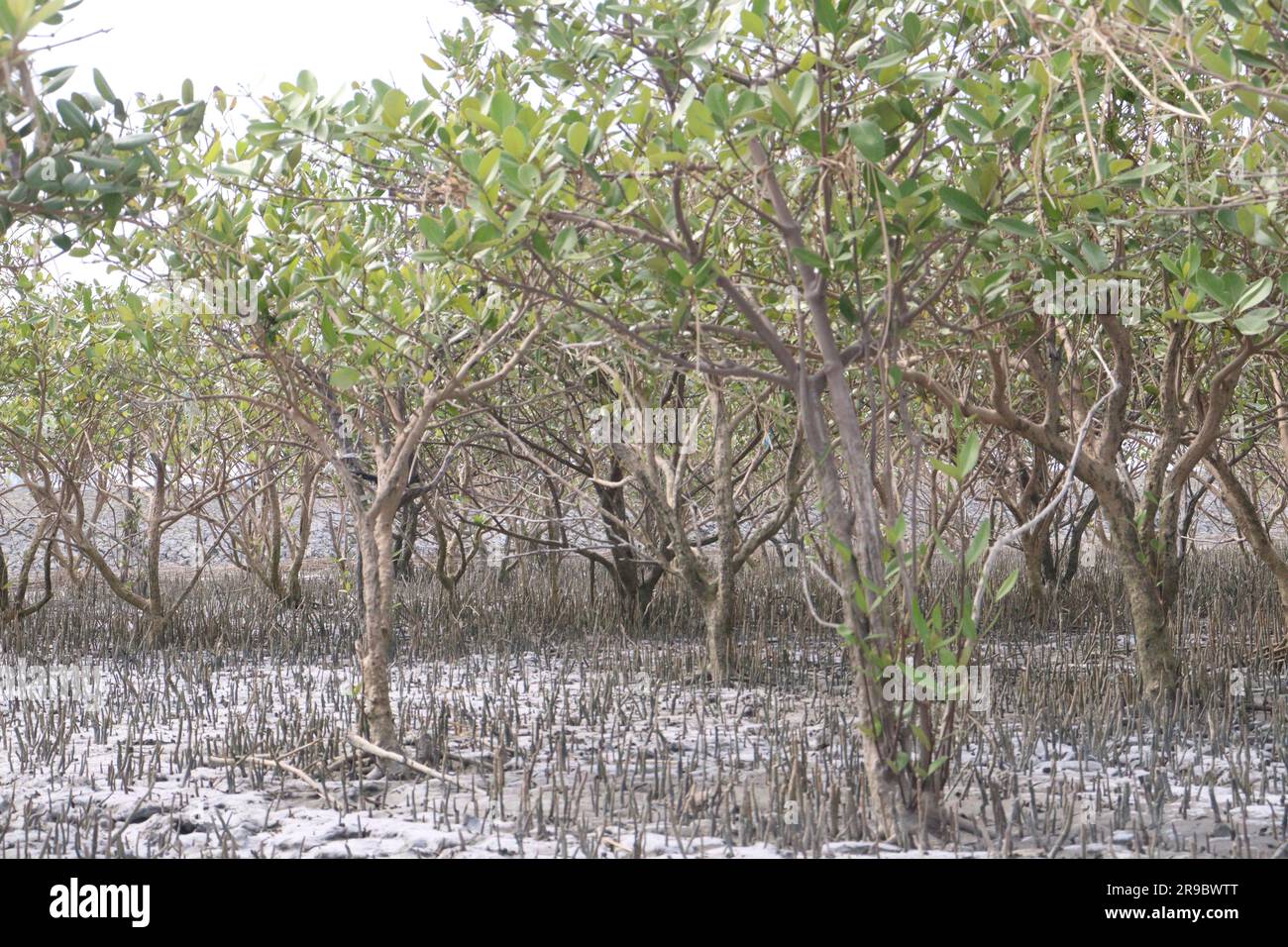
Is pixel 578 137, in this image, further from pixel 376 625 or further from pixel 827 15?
pixel 376 625

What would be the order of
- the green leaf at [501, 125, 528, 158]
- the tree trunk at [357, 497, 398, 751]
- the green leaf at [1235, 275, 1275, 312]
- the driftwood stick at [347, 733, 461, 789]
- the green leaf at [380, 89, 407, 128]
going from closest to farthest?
the green leaf at [501, 125, 528, 158] → the green leaf at [1235, 275, 1275, 312] → the green leaf at [380, 89, 407, 128] → the driftwood stick at [347, 733, 461, 789] → the tree trunk at [357, 497, 398, 751]

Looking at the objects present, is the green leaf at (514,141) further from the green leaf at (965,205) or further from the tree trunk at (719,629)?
the tree trunk at (719,629)

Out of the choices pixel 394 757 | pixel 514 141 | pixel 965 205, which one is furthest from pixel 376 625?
pixel 965 205

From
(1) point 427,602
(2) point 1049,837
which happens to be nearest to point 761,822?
(2) point 1049,837

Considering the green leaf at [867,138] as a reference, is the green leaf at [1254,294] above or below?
below

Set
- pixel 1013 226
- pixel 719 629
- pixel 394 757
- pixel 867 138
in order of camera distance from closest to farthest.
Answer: pixel 867 138
pixel 1013 226
pixel 394 757
pixel 719 629

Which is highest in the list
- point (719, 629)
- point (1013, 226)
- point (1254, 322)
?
point (1013, 226)

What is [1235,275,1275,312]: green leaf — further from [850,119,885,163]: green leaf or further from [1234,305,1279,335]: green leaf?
[850,119,885,163]: green leaf

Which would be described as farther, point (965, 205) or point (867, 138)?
point (965, 205)

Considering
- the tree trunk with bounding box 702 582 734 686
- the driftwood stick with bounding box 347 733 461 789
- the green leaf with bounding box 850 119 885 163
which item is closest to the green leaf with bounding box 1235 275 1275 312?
the green leaf with bounding box 850 119 885 163

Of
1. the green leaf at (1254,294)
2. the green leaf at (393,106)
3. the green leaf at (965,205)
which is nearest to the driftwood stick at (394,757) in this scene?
the green leaf at (393,106)

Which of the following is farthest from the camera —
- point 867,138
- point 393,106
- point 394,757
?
point 394,757

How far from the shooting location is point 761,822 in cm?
246

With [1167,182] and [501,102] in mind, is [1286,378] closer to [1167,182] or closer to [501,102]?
[1167,182]
